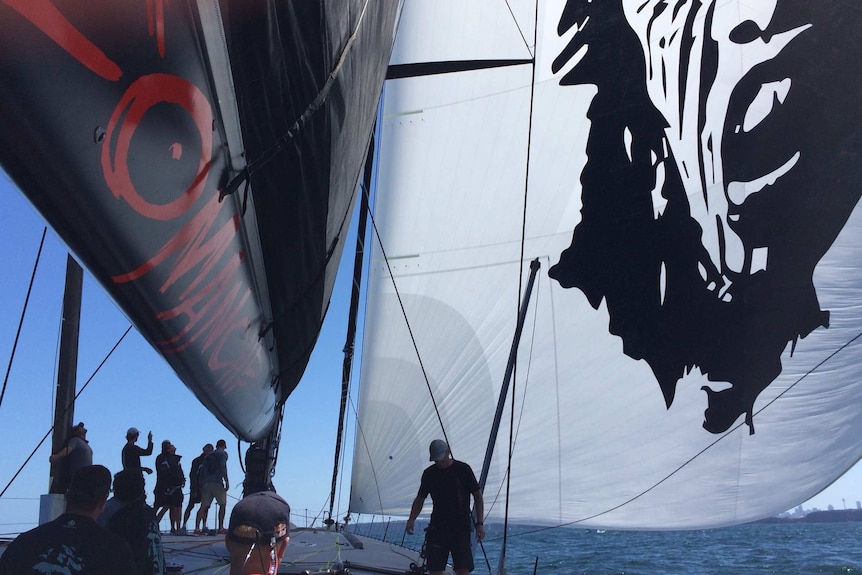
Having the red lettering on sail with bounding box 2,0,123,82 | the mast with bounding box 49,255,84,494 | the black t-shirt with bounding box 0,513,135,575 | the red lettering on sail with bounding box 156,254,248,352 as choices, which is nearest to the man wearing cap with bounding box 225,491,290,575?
the red lettering on sail with bounding box 156,254,248,352

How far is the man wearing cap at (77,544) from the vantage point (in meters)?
1.67

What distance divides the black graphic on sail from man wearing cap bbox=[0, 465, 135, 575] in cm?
375

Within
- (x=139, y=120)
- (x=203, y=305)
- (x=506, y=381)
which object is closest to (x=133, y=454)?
(x=506, y=381)

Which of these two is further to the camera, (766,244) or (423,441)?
(423,441)

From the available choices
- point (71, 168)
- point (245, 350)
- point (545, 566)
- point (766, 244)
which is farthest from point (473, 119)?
point (545, 566)

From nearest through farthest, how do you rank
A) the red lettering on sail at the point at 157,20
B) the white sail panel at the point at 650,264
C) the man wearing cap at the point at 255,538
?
the red lettering on sail at the point at 157,20 < the man wearing cap at the point at 255,538 < the white sail panel at the point at 650,264

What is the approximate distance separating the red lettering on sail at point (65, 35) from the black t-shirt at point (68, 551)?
1254 millimetres

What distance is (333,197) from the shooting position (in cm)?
232

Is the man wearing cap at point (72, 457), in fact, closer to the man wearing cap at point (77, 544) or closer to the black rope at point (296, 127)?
the man wearing cap at point (77, 544)

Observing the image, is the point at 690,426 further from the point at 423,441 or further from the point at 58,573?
the point at 58,573

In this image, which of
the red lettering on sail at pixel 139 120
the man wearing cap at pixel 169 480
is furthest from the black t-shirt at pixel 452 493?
the man wearing cap at pixel 169 480

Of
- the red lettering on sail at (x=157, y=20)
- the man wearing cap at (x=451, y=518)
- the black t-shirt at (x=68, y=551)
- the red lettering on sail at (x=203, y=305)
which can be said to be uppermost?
the red lettering on sail at (x=157, y=20)

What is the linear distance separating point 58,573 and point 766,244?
4346 millimetres

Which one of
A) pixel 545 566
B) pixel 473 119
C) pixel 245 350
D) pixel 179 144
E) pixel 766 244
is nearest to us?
pixel 179 144
